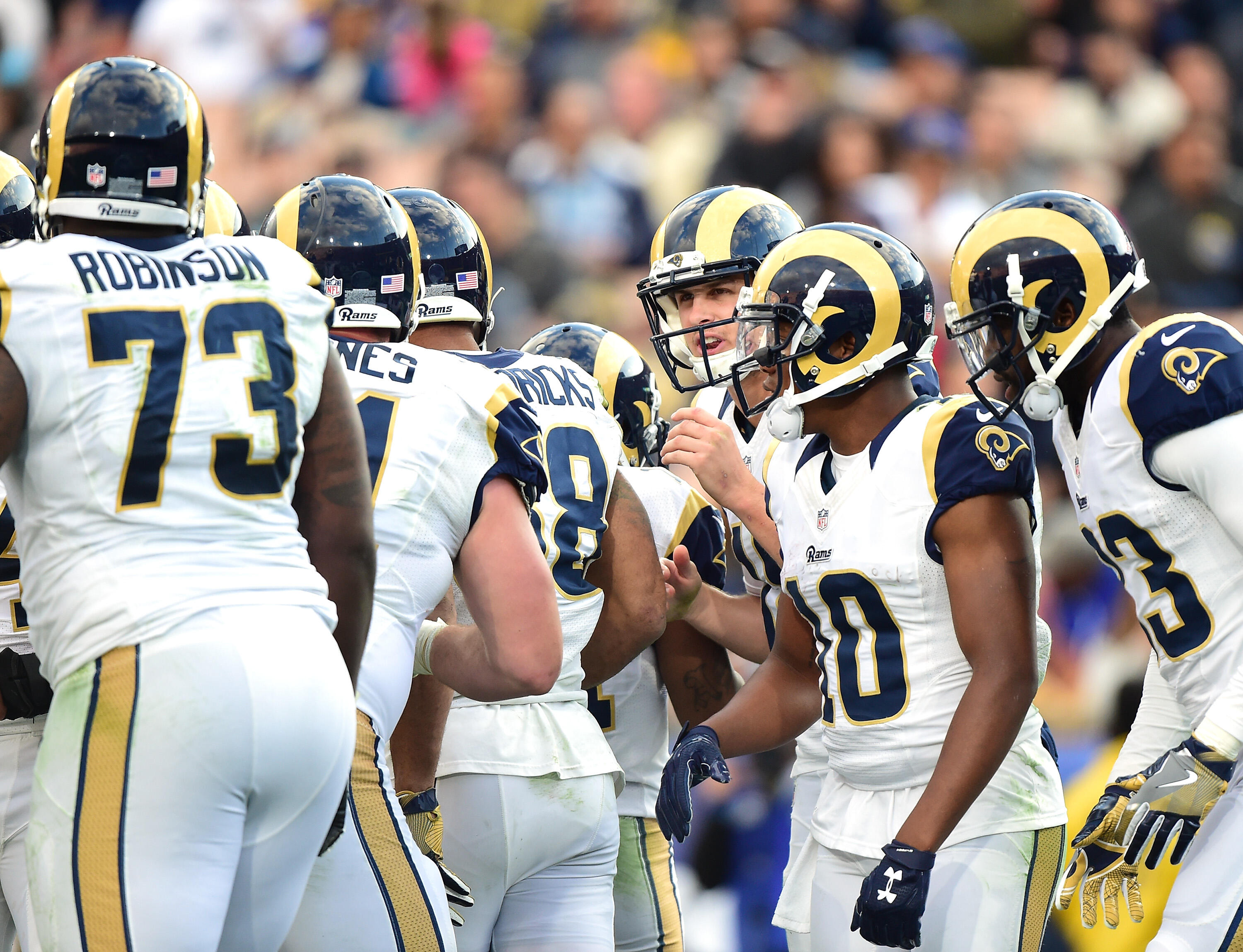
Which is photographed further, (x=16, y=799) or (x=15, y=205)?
(x=15, y=205)

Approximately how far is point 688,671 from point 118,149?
260cm

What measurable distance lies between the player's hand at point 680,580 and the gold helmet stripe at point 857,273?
A: 0.97 m

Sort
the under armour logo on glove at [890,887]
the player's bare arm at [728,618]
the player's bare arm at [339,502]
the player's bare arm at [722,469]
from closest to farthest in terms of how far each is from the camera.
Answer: the player's bare arm at [339,502] < the under armour logo on glove at [890,887] < the player's bare arm at [722,469] < the player's bare arm at [728,618]

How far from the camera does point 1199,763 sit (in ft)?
10.6

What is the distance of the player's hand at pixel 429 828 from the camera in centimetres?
344

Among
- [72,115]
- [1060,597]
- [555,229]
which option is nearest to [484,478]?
[72,115]

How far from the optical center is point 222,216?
4473 millimetres

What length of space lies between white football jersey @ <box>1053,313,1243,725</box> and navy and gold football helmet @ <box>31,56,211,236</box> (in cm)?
208

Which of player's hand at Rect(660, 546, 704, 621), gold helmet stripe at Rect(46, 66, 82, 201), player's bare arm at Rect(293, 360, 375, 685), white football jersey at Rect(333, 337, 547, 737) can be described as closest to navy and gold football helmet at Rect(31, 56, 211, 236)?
gold helmet stripe at Rect(46, 66, 82, 201)

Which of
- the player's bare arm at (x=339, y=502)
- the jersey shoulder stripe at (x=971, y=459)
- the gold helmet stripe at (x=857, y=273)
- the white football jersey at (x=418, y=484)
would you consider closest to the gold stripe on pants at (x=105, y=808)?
the player's bare arm at (x=339, y=502)

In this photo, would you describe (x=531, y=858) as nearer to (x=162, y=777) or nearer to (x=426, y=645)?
(x=426, y=645)

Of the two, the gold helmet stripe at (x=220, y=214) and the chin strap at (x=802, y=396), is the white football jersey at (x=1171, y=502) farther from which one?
the gold helmet stripe at (x=220, y=214)

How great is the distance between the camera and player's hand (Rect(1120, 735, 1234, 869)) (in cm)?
322

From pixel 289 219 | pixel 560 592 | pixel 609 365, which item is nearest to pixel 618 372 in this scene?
pixel 609 365
